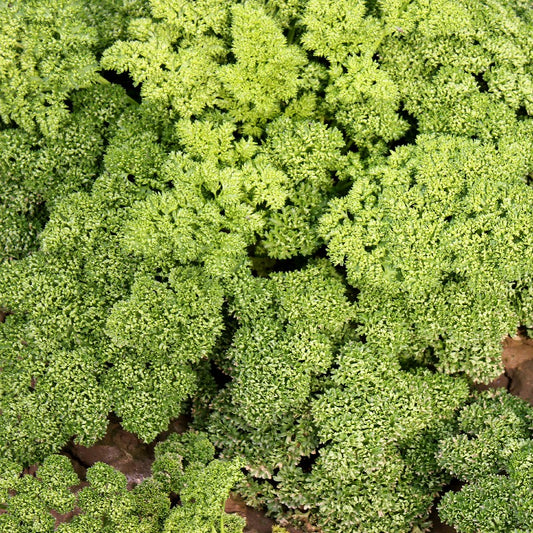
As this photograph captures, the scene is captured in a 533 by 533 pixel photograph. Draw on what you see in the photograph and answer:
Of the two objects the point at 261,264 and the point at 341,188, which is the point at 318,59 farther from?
the point at 261,264

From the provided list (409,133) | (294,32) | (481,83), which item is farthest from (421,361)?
(294,32)

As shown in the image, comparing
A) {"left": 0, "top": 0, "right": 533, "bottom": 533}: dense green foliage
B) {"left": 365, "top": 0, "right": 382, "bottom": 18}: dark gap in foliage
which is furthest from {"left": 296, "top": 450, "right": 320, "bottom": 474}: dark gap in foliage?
{"left": 365, "top": 0, "right": 382, "bottom": 18}: dark gap in foliage

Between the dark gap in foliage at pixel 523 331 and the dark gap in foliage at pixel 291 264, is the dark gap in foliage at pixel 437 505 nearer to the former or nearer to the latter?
the dark gap in foliage at pixel 523 331

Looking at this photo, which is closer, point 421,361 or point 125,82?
point 421,361

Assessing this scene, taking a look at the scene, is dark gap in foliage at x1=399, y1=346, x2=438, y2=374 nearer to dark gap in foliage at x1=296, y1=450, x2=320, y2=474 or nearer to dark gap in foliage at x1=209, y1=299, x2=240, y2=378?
dark gap in foliage at x1=296, y1=450, x2=320, y2=474

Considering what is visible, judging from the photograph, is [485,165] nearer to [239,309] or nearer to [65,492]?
[239,309]

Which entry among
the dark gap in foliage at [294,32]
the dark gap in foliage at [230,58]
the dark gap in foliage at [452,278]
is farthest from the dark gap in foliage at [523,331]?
the dark gap in foliage at [230,58]
